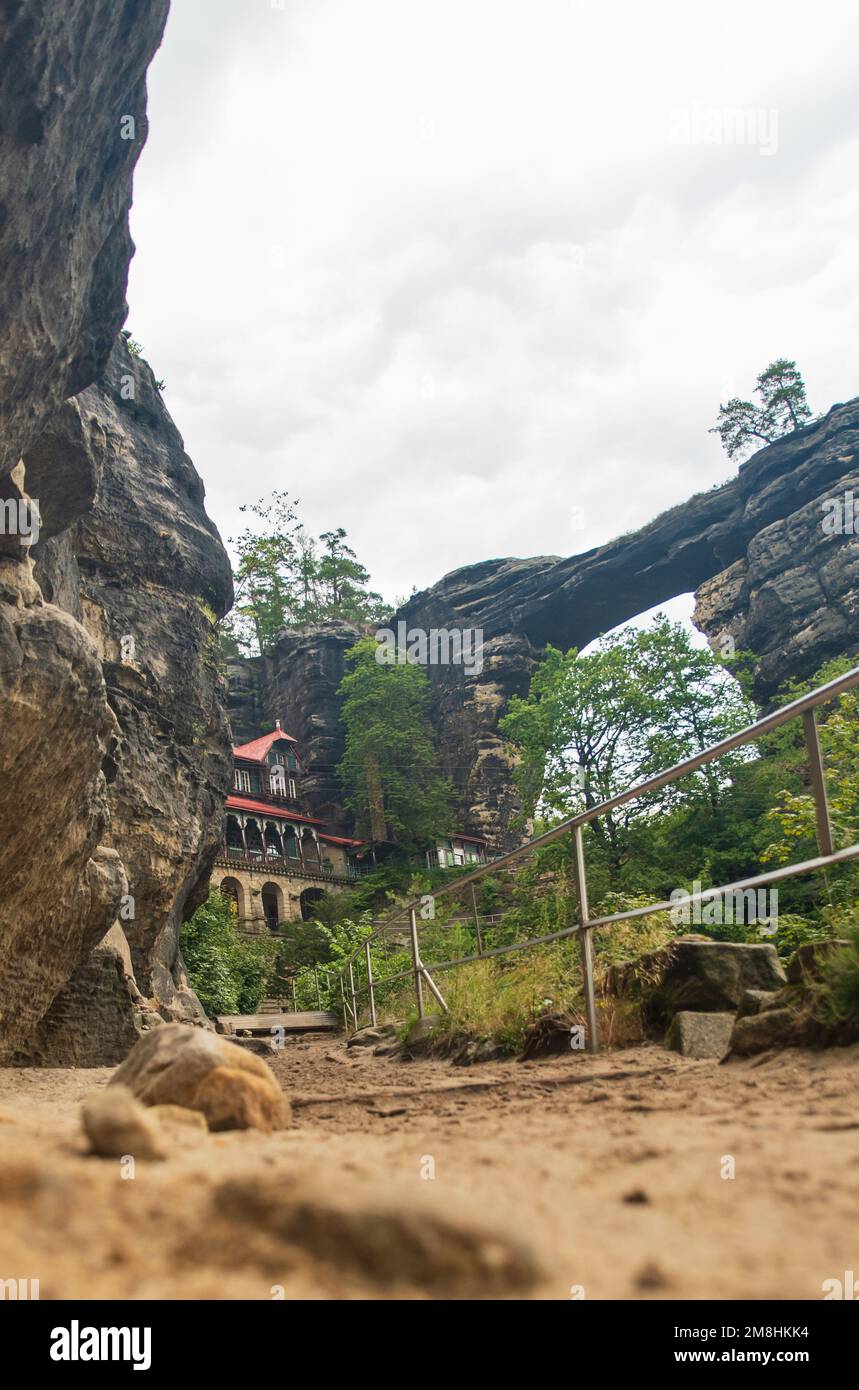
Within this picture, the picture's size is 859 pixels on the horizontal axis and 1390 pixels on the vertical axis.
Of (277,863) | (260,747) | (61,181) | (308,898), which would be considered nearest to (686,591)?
(260,747)

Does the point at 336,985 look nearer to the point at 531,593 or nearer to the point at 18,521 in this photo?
the point at 18,521

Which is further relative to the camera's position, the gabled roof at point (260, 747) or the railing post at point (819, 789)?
the gabled roof at point (260, 747)

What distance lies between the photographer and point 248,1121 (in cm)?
252

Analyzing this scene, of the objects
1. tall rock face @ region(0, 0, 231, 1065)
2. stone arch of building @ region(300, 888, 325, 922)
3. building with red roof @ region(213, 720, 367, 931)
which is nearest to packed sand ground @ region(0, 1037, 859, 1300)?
tall rock face @ region(0, 0, 231, 1065)

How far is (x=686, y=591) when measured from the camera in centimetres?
4594

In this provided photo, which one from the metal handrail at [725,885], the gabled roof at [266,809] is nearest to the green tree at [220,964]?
the gabled roof at [266,809]

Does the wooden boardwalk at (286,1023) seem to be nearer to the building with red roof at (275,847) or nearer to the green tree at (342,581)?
the building with red roof at (275,847)

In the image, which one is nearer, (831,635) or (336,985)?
(336,985)

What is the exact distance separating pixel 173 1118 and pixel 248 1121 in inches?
12.4

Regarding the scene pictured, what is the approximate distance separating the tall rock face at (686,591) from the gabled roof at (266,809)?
6136 mm

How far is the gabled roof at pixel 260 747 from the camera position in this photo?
155 feet

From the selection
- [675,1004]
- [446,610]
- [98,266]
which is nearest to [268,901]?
[446,610]
